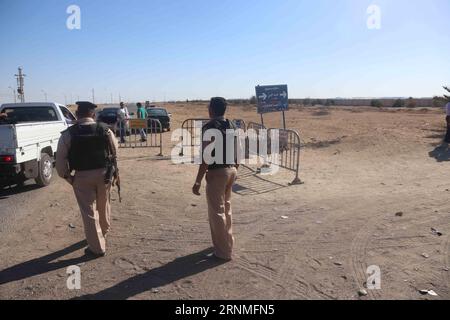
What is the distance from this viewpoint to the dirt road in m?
4.20

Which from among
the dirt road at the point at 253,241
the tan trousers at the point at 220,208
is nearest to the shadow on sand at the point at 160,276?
the dirt road at the point at 253,241

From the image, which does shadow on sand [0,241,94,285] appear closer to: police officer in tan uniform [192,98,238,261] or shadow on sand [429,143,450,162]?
police officer in tan uniform [192,98,238,261]

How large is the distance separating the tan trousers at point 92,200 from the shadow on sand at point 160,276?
2.82ft

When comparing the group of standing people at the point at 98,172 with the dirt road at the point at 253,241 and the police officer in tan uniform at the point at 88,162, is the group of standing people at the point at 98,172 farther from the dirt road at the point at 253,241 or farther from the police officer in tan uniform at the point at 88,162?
the dirt road at the point at 253,241

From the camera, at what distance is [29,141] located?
8547mm

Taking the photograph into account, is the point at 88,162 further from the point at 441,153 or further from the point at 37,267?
the point at 441,153

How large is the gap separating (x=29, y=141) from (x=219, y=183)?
5633mm

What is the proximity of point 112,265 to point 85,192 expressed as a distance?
92cm

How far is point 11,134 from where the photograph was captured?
26.0 feet

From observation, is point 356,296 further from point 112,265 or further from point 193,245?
point 112,265

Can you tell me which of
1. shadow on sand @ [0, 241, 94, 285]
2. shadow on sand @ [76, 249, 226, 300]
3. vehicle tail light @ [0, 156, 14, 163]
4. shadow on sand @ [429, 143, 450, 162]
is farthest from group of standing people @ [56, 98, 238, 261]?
shadow on sand @ [429, 143, 450, 162]

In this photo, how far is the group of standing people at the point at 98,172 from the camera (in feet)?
15.5
